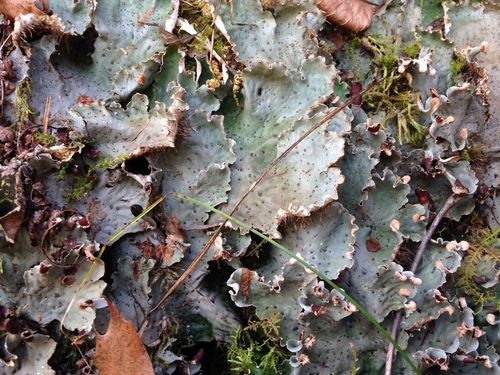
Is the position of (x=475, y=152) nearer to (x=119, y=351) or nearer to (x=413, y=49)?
(x=413, y=49)

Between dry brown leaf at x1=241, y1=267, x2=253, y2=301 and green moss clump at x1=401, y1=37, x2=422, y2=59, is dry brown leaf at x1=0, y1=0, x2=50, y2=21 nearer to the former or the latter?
dry brown leaf at x1=241, y1=267, x2=253, y2=301

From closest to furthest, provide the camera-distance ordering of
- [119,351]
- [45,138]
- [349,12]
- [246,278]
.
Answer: [119,351], [246,278], [45,138], [349,12]

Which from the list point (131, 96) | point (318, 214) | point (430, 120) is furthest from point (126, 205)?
point (430, 120)

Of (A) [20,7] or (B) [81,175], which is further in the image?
(A) [20,7]

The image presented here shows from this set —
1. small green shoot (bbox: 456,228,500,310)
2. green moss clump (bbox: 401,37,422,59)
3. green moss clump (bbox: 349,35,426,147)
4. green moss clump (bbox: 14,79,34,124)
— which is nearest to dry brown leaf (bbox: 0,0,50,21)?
green moss clump (bbox: 14,79,34,124)

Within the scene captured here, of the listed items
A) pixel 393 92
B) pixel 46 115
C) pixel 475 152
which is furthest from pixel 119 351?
pixel 475 152
